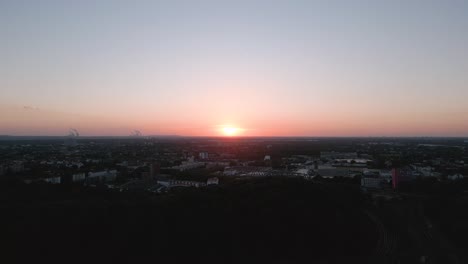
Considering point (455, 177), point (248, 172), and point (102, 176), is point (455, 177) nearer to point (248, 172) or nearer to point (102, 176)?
point (248, 172)

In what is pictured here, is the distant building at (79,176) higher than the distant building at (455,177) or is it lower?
lower

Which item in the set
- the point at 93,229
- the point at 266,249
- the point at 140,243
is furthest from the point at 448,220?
the point at 93,229

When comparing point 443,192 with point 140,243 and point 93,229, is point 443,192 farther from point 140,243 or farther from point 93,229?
point 93,229

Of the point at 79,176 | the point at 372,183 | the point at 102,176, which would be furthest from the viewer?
the point at 102,176

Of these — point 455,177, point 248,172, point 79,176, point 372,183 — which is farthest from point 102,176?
point 455,177

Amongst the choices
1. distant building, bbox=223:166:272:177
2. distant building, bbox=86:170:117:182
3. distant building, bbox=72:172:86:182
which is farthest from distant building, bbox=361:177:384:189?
distant building, bbox=72:172:86:182

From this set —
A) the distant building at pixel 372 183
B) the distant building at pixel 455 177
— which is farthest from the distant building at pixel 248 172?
the distant building at pixel 455 177

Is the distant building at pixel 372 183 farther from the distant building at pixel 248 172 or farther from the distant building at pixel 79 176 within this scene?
the distant building at pixel 79 176

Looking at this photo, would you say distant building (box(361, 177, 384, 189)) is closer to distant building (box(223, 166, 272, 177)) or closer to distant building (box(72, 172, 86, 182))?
distant building (box(223, 166, 272, 177))

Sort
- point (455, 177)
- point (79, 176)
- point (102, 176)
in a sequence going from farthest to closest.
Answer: point (102, 176) → point (79, 176) → point (455, 177)

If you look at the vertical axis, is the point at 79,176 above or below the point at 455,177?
below

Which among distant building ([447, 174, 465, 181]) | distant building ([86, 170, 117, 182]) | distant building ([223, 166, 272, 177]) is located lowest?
distant building ([86, 170, 117, 182])
